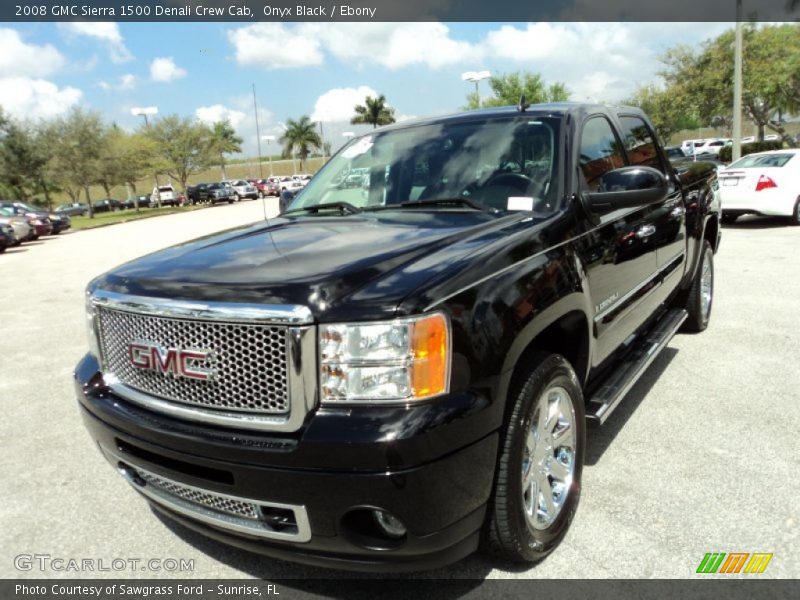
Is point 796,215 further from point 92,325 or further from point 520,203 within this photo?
point 92,325

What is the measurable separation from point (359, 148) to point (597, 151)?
1485 mm

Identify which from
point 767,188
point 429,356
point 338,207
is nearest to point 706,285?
point 338,207

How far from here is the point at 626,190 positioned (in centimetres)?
308

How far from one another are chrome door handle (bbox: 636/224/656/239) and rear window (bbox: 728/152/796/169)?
10.4 metres

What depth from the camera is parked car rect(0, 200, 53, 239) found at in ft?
80.3

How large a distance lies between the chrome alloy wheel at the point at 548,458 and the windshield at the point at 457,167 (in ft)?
3.14

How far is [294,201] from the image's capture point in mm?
4070

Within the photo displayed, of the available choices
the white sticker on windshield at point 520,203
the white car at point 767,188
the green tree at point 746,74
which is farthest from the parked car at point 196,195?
the white sticker on windshield at point 520,203

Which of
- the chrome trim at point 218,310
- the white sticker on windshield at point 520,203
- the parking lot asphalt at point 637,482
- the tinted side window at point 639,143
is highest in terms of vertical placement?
the tinted side window at point 639,143

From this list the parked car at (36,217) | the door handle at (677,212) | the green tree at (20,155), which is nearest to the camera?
the door handle at (677,212)

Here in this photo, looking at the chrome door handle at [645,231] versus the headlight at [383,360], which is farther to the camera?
the chrome door handle at [645,231]

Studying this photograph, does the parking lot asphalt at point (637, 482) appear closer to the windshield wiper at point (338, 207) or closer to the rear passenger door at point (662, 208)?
the rear passenger door at point (662, 208)

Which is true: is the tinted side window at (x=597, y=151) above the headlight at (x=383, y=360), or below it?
above

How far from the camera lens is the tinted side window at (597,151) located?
3.30m
